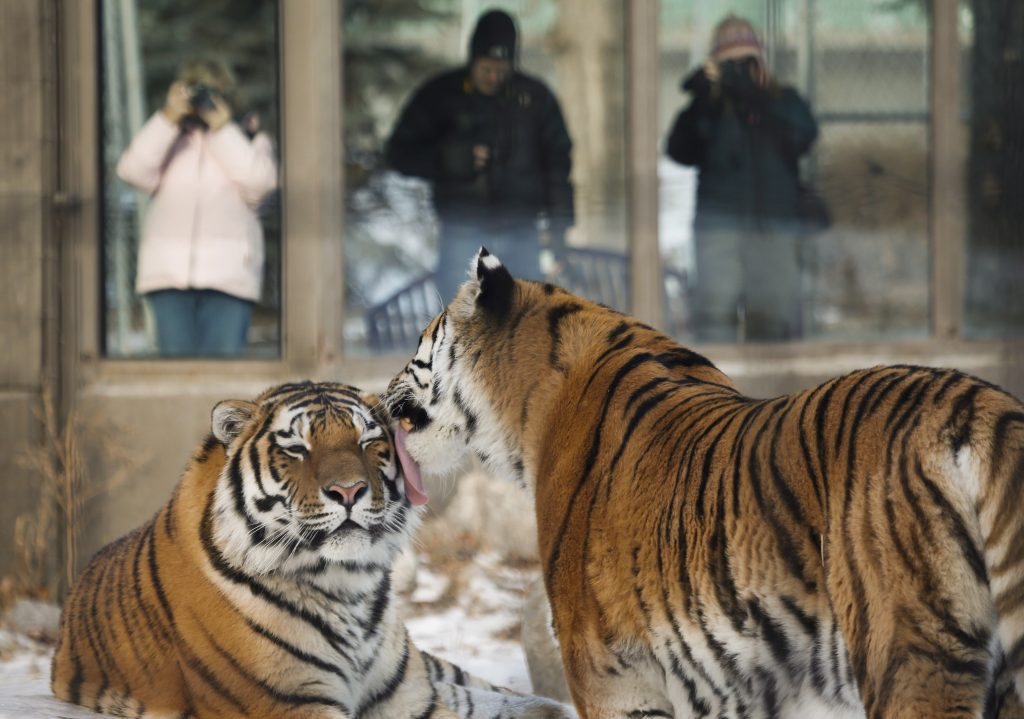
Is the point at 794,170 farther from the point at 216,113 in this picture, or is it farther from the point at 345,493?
the point at 345,493

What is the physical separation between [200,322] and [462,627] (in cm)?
194

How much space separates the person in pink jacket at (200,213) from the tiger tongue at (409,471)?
2.88 m

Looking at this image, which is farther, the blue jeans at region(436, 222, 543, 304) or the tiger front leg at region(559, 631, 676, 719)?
the blue jeans at region(436, 222, 543, 304)

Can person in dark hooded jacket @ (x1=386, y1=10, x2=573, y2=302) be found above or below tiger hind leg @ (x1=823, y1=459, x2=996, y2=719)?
above

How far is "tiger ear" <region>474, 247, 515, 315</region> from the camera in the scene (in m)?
3.42

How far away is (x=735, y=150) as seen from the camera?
267 inches

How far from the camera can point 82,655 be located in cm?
381

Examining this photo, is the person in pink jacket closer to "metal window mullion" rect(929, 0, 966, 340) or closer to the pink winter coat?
the pink winter coat

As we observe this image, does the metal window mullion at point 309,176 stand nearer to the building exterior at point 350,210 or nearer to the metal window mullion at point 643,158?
the building exterior at point 350,210

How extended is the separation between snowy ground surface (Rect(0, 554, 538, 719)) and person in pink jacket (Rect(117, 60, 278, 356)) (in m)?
1.44

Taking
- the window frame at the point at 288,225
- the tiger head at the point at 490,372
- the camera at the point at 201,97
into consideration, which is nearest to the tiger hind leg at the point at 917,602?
the tiger head at the point at 490,372

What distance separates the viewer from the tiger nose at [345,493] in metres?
3.37

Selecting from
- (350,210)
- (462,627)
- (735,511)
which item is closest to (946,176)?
(350,210)

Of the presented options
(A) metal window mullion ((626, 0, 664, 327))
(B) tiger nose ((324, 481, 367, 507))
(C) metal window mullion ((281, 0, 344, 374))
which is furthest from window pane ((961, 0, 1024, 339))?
(B) tiger nose ((324, 481, 367, 507))
